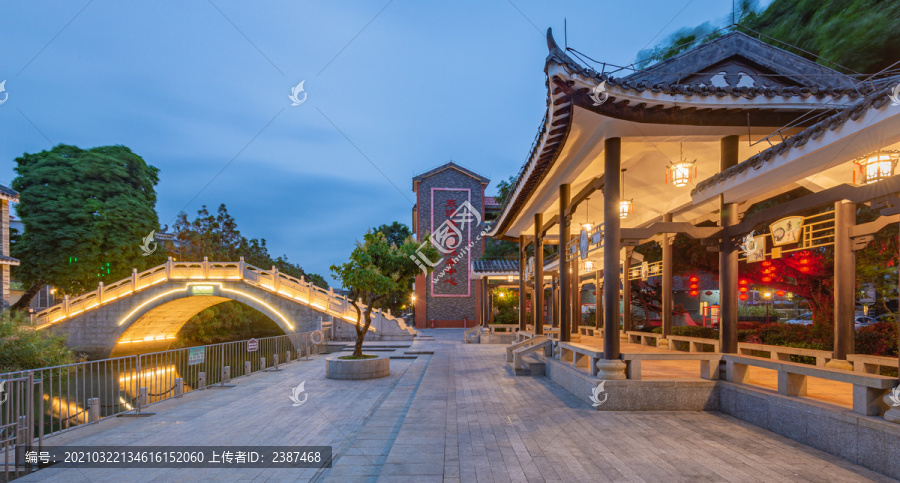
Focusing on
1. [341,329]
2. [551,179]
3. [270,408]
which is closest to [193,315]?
[341,329]

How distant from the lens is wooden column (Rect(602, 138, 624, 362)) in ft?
23.6

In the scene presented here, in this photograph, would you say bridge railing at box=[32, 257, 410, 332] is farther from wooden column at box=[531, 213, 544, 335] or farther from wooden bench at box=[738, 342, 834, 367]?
wooden bench at box=[738, 342, 834, 367]

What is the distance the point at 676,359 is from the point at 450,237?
2847 cm

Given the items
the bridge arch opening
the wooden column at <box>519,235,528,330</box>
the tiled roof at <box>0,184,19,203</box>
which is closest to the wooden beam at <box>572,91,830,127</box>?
the wooden column at <box>519,235,528,330</box>

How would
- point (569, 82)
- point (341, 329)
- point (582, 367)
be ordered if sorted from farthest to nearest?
point (341, 329), point (582, 367), point (569, 82)

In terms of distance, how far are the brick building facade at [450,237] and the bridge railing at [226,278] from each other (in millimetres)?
9775

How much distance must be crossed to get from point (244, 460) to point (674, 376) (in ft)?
21.2

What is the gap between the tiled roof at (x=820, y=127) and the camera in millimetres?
4195

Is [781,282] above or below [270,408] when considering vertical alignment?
above

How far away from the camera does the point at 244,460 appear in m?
5.39

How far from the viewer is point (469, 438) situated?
18.1ft

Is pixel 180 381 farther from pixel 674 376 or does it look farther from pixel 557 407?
pixel 674 376

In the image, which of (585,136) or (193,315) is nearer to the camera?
(585,136)

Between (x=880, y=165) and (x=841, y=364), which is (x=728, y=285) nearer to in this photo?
(x=841, y=364)
